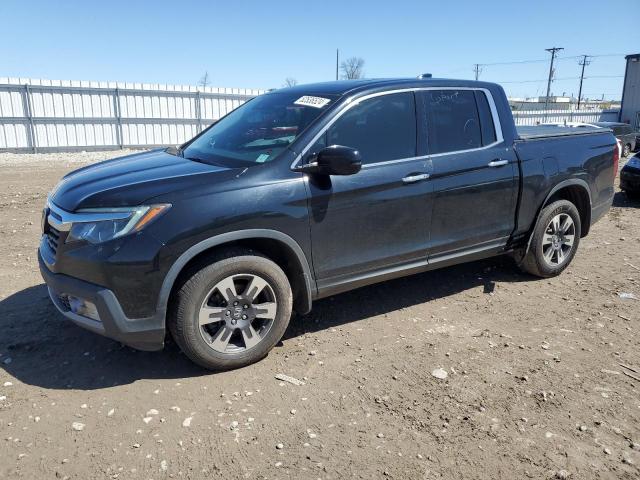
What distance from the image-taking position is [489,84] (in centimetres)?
481

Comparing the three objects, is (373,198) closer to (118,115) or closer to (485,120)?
(485,120)

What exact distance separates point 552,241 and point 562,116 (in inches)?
1243

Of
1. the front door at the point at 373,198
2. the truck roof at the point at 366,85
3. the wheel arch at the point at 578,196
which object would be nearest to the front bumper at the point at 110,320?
the front door at the point at 373,198

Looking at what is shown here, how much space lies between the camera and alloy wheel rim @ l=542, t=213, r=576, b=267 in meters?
5.22

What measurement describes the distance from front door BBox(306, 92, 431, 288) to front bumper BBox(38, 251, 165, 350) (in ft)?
3.93

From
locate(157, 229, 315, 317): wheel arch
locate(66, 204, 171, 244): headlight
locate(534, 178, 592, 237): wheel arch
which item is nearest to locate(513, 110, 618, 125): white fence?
locate(534, 178, 592, 237): wheel arch

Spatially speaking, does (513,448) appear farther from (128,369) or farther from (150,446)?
(128,369)

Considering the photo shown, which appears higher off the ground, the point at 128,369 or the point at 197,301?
the point at 197,301

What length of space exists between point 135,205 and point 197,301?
27.7 inches

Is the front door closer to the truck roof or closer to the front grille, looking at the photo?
the truck roof

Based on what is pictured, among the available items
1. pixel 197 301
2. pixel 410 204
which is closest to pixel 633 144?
pixel 410 204

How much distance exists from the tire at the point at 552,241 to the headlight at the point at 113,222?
3667mm

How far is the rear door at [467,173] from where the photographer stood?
13.9 feet

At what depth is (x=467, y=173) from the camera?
435cm
